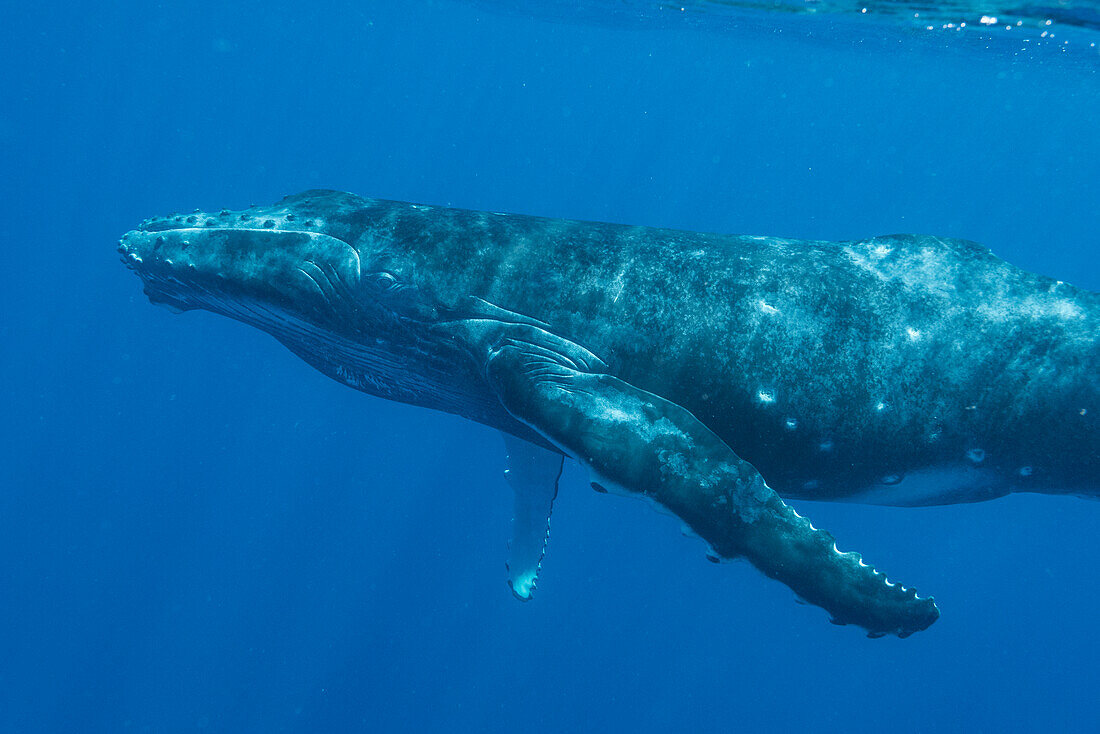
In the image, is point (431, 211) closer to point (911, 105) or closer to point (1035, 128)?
point (911, 105)

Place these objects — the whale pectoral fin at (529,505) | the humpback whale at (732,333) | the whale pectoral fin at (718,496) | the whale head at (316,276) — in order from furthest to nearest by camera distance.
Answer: the whale pectoral fin at (529,505) → the whale head at (316,276) → the humpback whale at (732,333) → the whale pectoral fin at (718,496)

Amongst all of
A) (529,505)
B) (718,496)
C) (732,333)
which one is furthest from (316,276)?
(529,505)

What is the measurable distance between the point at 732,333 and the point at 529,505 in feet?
14.6

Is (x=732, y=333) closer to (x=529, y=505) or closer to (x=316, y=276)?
(x=316, y=276)

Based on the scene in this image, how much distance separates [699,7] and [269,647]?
30.4 m

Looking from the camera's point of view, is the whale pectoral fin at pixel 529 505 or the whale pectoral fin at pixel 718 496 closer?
the whale pectoral fin at pixel 718 496

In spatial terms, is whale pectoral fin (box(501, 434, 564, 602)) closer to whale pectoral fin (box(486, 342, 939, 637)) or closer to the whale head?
the whale head

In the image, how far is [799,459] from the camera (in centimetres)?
582

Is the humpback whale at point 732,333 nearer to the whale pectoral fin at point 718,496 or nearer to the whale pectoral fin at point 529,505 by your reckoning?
the whale pectoral fin at point 718,496

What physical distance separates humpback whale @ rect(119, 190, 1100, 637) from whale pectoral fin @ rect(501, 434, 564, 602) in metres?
2.35

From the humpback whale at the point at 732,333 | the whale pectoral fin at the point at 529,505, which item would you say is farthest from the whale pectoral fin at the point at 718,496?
the whale pectoral fin at the point at 529,505

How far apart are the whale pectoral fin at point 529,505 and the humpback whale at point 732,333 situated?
2355 millimetres

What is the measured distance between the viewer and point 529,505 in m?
9.12

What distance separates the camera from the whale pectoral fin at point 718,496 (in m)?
4.43
